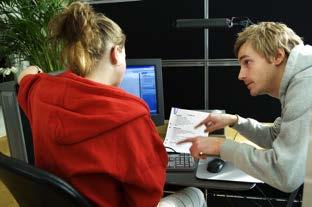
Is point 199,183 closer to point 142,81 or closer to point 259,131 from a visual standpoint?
point 259,131

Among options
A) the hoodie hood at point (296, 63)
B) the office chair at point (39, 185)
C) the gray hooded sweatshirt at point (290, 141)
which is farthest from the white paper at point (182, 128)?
the office chair at point (39, 185)

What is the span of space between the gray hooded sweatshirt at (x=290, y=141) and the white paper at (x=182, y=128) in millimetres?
448

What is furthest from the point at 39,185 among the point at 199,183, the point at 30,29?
the point at 30,29

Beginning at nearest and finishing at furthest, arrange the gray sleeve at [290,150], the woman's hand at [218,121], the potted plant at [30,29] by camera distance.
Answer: the gray sleeve at [290,150]
the woman's hand at [218,121]
the potted plant at [30,29]

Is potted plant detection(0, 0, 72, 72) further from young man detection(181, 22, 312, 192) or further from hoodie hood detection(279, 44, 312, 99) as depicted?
hoodie hood detection(279, 44, 312, 99)

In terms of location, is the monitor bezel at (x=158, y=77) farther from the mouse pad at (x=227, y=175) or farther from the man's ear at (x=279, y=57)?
the man's ear at (x=279, y=57)

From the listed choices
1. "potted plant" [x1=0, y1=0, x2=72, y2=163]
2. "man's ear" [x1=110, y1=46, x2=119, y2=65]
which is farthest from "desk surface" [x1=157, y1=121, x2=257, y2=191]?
"potted plant" [x1=0, y1=0, x2=72, y2=163]

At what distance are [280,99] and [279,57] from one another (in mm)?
137

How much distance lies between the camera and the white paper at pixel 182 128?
1.45 m

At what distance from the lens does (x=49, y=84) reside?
0.87 m

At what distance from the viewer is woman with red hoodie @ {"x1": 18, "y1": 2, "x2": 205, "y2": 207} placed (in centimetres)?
77

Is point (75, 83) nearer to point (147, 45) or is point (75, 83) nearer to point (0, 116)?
point (147, 45)

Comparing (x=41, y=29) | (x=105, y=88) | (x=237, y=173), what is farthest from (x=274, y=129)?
(x=41, y=29)

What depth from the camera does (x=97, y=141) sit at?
77 centimetres
